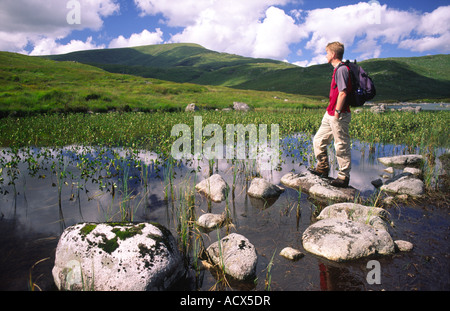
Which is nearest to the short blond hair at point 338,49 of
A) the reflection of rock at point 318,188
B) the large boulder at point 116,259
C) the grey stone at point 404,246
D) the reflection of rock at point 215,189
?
the reflection of rock at point 318,188

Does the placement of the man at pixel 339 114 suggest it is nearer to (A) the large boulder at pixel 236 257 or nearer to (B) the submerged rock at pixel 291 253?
(B) the submerged rock at pixel 291 253

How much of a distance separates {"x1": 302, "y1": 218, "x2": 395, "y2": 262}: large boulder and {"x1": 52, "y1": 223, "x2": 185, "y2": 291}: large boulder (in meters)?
2.44

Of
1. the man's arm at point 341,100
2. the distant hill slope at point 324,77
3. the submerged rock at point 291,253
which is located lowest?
the submerged rock at point 291,253

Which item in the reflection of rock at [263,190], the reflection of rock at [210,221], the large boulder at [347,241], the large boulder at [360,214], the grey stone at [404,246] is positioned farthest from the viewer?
the reflection of rock at [263,190]

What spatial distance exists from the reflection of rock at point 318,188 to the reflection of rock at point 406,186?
102 centimetres

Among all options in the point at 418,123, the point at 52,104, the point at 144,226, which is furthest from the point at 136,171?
the point at 52,104

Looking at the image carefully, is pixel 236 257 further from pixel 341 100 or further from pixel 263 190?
pixel 341 100

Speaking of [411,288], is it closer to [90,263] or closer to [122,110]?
[90,263]

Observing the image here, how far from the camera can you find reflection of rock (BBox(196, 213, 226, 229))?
18.5ft

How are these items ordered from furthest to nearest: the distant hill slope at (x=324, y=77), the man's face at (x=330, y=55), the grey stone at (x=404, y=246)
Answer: the distant hill slope at (x=324, y=77) < the man's face at (x=330, y=55) < the grey stone at (x=404, y=246)

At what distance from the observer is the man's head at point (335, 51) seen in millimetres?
7094

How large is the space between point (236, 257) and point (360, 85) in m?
5.52

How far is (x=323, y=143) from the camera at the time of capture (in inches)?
320

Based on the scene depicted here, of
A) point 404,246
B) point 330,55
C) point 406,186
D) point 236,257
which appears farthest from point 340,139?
point 236,257
